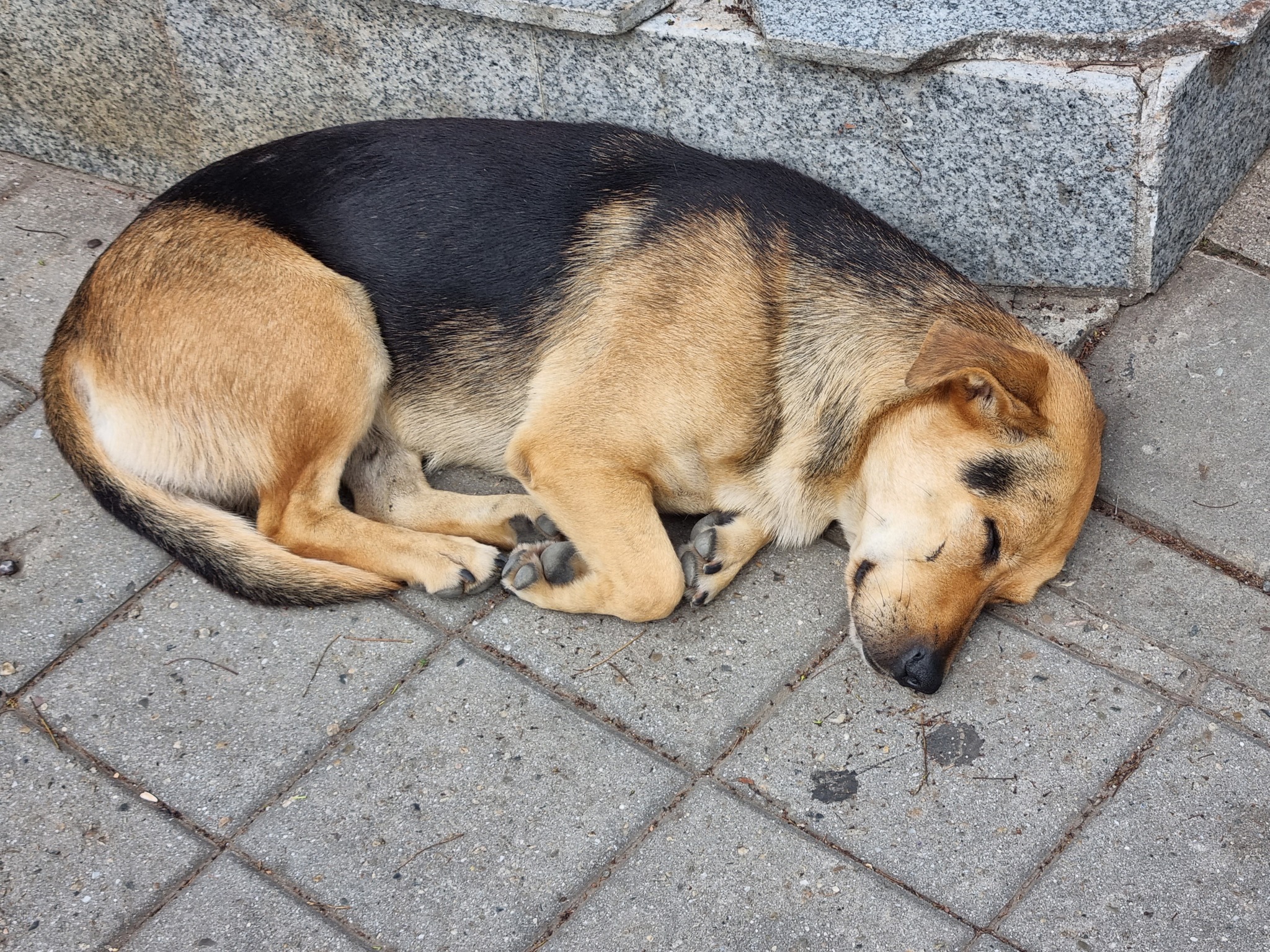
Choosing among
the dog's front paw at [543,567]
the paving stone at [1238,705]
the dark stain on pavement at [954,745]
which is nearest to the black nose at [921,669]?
the dark stain on pavement at [954,745]

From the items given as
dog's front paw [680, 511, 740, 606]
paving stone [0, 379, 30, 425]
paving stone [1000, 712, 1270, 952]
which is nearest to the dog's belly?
dog's front paw [680, 511, 740, 606]

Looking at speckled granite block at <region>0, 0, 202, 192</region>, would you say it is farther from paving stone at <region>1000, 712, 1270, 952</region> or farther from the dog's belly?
paving stone at <region>1000, 712, 1270, 952</region>

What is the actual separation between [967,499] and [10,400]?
10.5 feet

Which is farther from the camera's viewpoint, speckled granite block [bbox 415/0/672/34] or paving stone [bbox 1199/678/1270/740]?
speckled granite block [bbox 415/0/672/34]

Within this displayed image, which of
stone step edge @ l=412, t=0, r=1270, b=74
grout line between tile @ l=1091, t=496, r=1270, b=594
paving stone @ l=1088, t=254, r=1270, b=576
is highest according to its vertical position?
stone step edge @ l=412, t=0, r=1270, b=74

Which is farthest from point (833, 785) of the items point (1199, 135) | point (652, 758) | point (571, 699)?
point (1199, 135)

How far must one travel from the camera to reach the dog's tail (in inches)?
139

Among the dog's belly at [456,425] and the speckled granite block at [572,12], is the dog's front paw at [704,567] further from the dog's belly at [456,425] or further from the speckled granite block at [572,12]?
the speckled granite block at [572,12]

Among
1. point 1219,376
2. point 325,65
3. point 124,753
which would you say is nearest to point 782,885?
point 124,753

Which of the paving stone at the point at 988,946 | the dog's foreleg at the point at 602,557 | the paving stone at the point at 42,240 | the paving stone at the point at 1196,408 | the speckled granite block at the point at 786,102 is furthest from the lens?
the paving stone at the point at 42,240

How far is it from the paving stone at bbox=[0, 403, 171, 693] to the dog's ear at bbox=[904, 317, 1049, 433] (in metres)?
2.36

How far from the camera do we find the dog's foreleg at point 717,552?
3.67 metres

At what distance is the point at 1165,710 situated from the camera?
3.36m

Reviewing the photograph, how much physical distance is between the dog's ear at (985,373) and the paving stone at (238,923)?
77.1 inches
